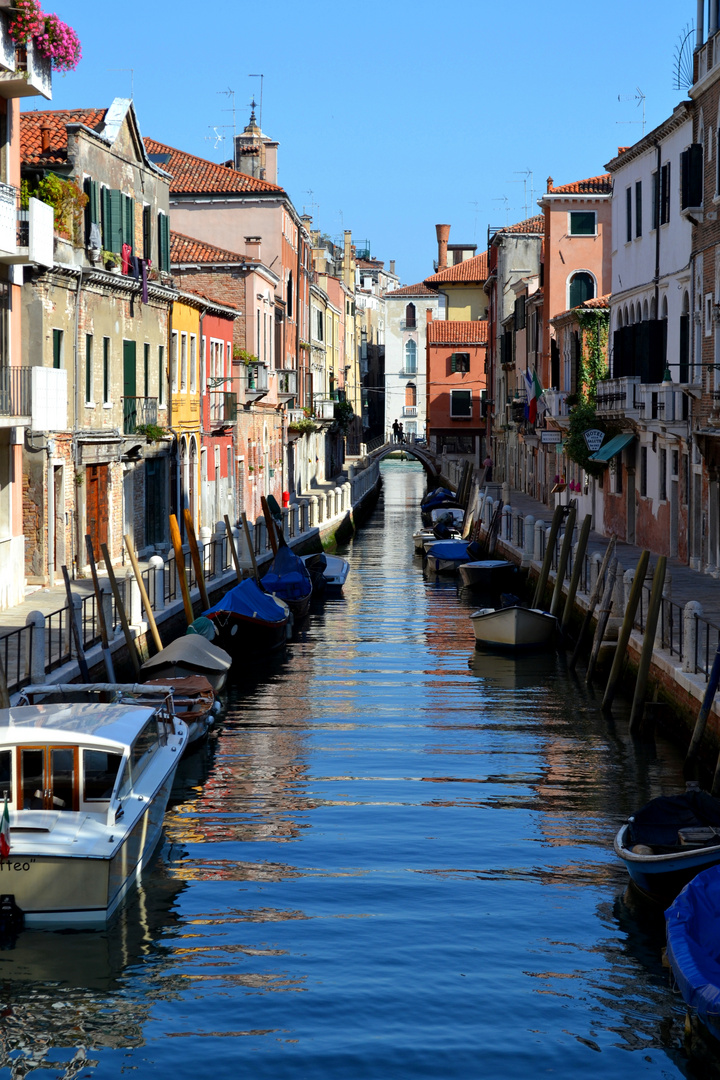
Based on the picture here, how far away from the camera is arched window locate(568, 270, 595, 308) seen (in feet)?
130

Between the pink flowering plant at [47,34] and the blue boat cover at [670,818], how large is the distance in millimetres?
12995

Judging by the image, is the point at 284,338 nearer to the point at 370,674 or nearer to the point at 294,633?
the point at 294,633

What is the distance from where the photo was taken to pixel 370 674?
21.6 m

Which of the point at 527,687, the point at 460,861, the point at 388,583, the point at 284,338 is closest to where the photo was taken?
the point at 460,861

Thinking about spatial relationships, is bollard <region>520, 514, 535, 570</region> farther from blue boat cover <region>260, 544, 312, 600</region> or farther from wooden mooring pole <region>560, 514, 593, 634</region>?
wooden mooring pole <region>560, 514, 593, 634</region>

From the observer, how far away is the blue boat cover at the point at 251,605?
2222 cm

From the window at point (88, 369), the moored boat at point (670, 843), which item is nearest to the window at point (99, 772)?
the moored boat at point (670, 843)

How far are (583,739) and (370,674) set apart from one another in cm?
551

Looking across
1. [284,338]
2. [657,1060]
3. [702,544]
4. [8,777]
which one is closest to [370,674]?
[702,544]

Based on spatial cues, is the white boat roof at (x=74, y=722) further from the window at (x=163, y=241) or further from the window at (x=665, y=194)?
the window at (x=163, y=241)

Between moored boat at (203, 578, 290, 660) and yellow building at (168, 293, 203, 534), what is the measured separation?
21.2ft

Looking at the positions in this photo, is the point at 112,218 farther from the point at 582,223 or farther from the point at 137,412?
the point at 582,223

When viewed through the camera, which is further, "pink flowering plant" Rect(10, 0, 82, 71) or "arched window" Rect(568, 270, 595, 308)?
"arched window" Rect(568, 270, 595, 308)

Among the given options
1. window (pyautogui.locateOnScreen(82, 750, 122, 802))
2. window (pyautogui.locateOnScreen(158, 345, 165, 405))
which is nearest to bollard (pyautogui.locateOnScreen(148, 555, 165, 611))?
window (pyautogui.locateOnScreen(158, 345, 165, 405))
